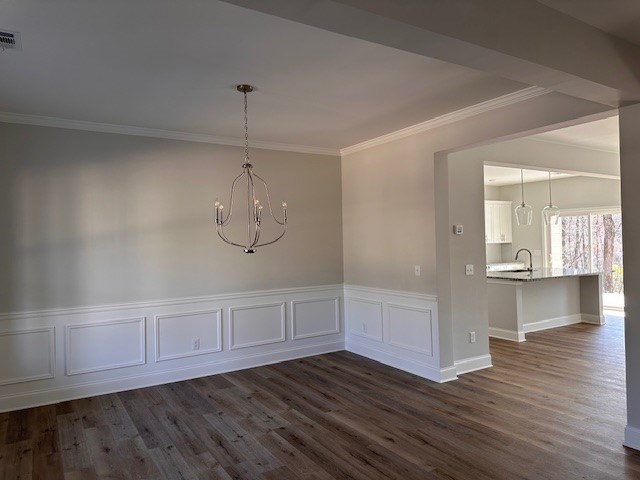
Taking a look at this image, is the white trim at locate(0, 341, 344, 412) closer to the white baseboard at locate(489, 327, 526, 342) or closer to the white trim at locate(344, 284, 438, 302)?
the white trim at locate(344, 284, 438, 302)

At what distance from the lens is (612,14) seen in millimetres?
2387

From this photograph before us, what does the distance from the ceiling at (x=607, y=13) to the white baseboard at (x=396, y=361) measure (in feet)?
11.0

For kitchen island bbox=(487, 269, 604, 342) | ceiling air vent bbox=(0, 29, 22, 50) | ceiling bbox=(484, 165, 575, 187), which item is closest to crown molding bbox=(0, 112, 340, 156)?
ceiling air vent bbox=(0, 29, 22, 50)

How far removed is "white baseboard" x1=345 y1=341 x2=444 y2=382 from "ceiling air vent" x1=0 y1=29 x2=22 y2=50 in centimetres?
446

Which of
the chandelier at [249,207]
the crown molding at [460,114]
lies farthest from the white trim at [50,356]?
the crown molding at [460,114]

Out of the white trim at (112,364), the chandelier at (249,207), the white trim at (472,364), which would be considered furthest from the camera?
the chandelier at (249,207)

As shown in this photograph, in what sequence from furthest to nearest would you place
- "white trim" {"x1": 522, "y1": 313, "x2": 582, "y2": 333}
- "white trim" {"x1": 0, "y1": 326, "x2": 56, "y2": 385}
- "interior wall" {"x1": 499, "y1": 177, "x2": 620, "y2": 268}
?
1. "interior wall" {"x1": 499, "y1": 177, "x2": 620, "y2": 268}
2. "white trim" {"x1": 522, "y1": 313, "x2": 582, "y2": 333}
3. "white trim" {"x1": 0, "y1": 326, "x2": 56, "y2": 385}

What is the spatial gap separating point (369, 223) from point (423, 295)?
127cm

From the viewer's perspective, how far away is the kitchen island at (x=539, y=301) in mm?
6160

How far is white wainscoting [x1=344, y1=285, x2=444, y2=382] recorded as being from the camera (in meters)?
4.62

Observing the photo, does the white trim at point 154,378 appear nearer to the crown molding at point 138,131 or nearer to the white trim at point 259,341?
the white trim at point 259,341

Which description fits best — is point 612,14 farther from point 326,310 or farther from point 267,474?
point 326,310

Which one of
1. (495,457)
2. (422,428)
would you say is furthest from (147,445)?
(495,457)

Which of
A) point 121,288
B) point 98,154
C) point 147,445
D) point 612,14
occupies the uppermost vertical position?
point 612,14
